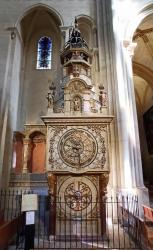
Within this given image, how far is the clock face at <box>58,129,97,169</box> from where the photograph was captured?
5.36 m

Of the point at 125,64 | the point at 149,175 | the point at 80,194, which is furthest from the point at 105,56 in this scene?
the point at 149,175

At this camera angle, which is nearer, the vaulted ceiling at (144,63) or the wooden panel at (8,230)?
the wooden panel at (8,230)

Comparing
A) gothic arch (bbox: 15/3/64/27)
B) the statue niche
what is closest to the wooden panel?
the statue niche

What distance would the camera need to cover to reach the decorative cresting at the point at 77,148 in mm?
5293

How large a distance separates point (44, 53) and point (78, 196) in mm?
10091

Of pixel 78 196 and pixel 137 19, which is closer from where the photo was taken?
pixel 78 196

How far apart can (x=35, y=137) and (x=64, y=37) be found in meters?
5.60

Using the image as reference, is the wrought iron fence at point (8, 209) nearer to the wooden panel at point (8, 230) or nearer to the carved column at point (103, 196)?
the wooden panel at point (8, 230)

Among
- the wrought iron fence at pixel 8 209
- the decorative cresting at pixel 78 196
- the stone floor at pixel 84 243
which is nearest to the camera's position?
the stone floor at pixel 84 243

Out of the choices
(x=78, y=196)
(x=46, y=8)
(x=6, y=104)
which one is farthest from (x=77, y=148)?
(x=46, y=8)

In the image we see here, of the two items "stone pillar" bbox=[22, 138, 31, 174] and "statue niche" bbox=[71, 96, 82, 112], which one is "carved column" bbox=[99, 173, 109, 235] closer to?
"statue niche" bbox=[71, 96, 82, 112]

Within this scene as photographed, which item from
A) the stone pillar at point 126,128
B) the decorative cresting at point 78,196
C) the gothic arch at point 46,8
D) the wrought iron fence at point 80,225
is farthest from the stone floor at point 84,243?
the gothic arch at point 46,8

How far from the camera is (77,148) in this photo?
5457mm

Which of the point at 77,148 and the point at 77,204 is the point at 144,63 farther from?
the point at 77,204
